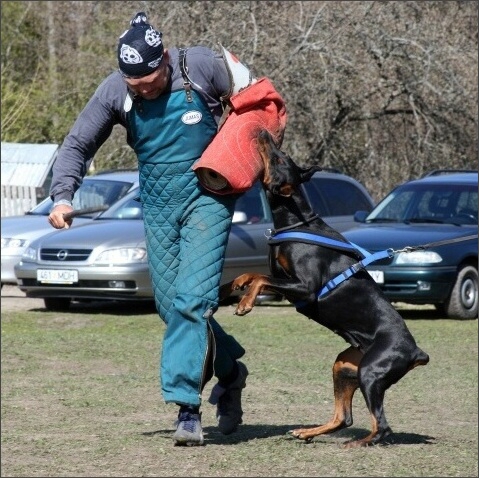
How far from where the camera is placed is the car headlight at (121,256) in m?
14.1

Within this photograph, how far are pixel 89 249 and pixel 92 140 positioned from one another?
8.20m

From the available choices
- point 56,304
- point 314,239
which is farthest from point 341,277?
point 56,304

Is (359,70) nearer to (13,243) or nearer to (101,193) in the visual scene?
(101,193)

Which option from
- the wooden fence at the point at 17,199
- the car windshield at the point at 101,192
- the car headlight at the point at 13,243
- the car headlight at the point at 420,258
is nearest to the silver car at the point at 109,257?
the car windshield at the point at 101,192

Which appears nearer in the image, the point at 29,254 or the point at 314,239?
the point at 314,239

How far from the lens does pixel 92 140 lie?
6.16 metres

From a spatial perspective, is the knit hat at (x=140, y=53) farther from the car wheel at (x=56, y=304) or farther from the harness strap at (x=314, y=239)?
the car wheel at (x=56, y=304)

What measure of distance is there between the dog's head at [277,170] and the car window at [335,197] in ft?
31.0

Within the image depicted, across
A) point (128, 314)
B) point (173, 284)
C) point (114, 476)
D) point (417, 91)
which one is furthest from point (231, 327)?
point (417, 91)

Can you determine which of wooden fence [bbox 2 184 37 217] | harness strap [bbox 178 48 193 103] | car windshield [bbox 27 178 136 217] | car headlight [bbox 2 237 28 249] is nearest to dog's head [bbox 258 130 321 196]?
harness strap [bbox 178 48 193 103]

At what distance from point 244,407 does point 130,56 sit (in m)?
2.74

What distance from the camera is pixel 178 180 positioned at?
6.07m

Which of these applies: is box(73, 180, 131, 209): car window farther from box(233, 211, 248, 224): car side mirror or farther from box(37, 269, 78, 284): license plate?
box(233, 211, 248, 224): car side mirror

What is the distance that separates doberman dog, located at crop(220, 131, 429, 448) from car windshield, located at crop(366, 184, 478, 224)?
8316mm
